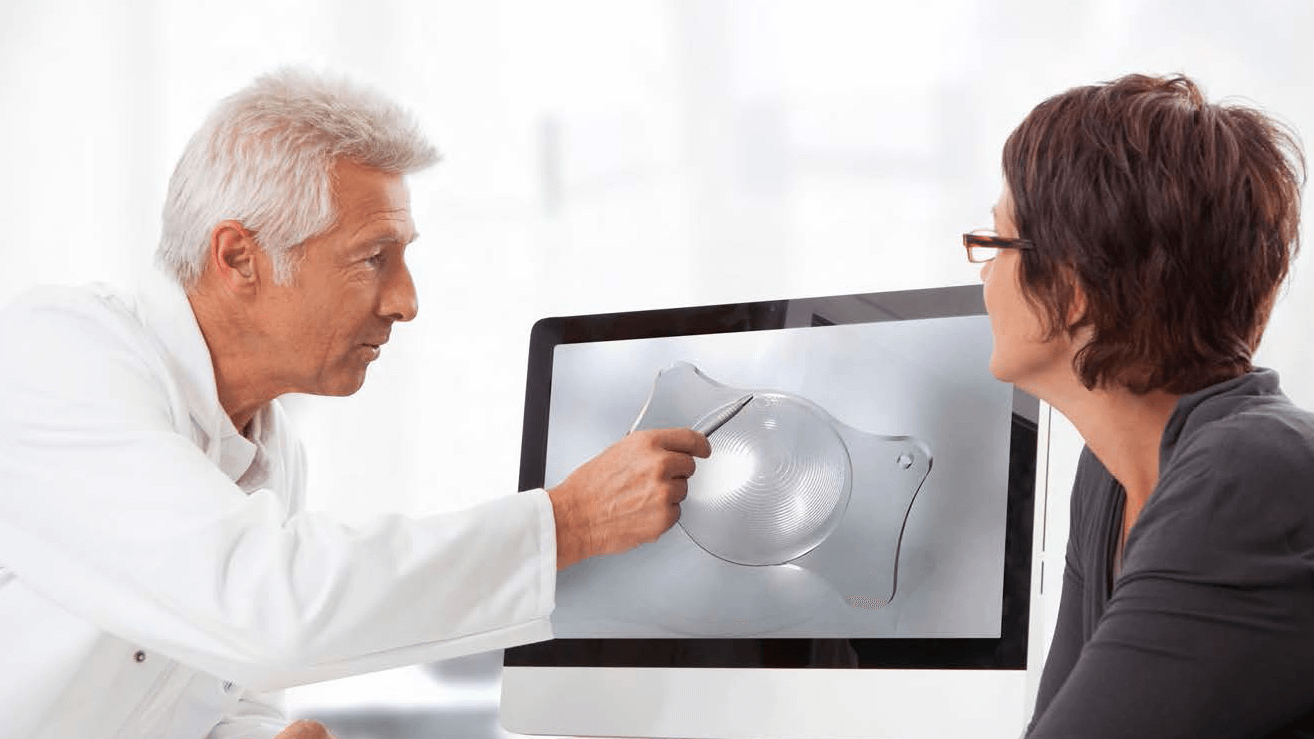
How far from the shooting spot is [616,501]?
130 cm

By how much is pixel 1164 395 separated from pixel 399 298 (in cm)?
84

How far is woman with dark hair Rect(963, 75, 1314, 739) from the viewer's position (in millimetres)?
901

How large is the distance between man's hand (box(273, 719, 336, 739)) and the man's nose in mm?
474

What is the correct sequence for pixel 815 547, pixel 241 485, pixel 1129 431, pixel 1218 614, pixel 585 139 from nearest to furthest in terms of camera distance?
pixel 1218 614 < pixel 1129 431 < pixel 815 547 < pixel 241 485 < pixel 585 139

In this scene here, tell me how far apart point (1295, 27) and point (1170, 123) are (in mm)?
950

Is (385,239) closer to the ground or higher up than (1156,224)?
closer to the ground

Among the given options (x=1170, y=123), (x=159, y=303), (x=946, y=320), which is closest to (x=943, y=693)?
(x=946, y=320)

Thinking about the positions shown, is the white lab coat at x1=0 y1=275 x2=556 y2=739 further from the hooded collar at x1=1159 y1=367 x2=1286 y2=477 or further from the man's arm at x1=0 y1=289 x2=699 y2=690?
the hooded collar at x1=1159 y1=367 x2=1286 y2=477

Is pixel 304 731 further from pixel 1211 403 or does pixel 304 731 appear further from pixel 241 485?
pixel 1211 403

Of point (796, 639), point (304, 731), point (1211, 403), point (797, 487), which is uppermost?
point (1211, 403)

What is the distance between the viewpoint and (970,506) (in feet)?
4.43

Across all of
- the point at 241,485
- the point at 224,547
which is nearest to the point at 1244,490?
the point at 224,547

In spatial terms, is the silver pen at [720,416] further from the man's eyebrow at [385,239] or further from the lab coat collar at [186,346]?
the lab coat collar at [186,346]

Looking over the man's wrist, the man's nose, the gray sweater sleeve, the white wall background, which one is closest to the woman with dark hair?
the gray sweater sleeve
